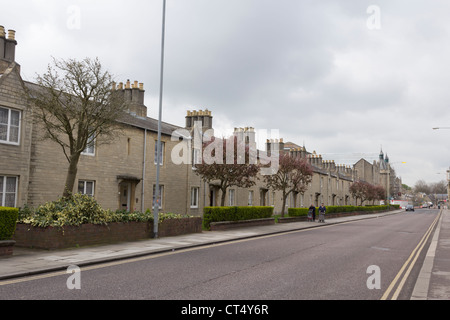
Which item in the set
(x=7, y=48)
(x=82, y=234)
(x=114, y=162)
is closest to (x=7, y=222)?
(x=82, y=234)

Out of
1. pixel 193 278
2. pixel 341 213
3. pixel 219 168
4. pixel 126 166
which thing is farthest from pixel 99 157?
pixel 341 213

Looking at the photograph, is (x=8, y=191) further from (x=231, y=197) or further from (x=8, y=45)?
(x=231, y=197)

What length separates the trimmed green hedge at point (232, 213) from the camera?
2128cm

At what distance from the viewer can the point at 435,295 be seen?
716 centimetres

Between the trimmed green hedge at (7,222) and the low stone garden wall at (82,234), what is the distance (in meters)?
1.19

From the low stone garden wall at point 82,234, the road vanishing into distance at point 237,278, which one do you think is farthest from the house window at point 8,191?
the road vanishing into distance at point 237,278

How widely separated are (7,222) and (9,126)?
6708mm

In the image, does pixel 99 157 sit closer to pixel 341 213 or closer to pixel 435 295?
pixel 435 295

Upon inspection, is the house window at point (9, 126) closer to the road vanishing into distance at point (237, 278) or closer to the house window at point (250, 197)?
the road vanishing into distance at point (237, 278)

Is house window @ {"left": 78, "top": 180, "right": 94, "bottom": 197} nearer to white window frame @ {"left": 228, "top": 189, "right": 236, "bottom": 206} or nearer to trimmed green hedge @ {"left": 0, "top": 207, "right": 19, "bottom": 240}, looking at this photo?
trimmed green hedge @ {"left": 0, "top": 207, "right": 19, "bottom": 240}

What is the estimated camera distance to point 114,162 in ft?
71.8

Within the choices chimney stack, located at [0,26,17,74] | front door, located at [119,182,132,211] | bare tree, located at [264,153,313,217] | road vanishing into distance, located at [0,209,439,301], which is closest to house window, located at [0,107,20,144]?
chimney stack, located at [0,26,17,74]

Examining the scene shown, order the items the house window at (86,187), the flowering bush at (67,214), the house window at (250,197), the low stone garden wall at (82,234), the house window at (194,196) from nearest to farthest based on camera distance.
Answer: the low stone garden wall at (82,234)
the flowering bush at (67,214)
the house window at (86,187)
the house window at (194,196)
the house window at (250,197)

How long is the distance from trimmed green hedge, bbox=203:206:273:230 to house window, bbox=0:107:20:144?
10259 mm
